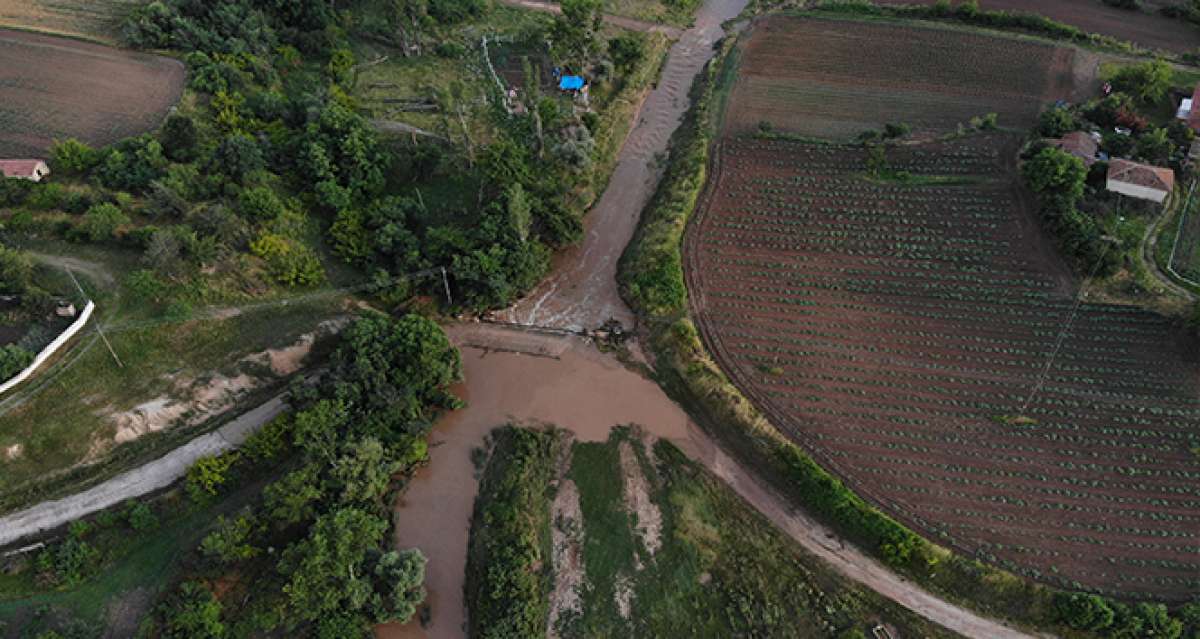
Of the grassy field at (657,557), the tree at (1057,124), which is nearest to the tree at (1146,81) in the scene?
the tree at (1057,124)

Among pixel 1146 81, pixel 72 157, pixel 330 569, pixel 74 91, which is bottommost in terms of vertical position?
pixel 330 569

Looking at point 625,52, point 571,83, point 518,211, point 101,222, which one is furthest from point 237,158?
point 625,52

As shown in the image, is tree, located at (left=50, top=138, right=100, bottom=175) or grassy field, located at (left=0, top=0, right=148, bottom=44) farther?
grassy field, located at (left=0, top=0, right=148, bottom=44)

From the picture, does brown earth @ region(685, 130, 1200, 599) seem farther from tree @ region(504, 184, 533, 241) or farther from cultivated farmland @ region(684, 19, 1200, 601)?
tree @ region(504, 184, 533, 241)

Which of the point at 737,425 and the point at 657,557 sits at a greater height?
the point at 737,425

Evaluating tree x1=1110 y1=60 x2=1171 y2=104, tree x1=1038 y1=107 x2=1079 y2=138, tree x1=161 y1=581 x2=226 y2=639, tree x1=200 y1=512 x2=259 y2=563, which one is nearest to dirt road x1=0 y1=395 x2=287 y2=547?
tree x1=200 y1=512 x2=259 y2=563

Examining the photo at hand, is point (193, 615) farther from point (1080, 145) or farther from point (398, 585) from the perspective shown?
point (1080, 145)

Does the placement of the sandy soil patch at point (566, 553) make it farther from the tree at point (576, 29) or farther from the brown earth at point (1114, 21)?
the brown earth at point (1114, 21)
